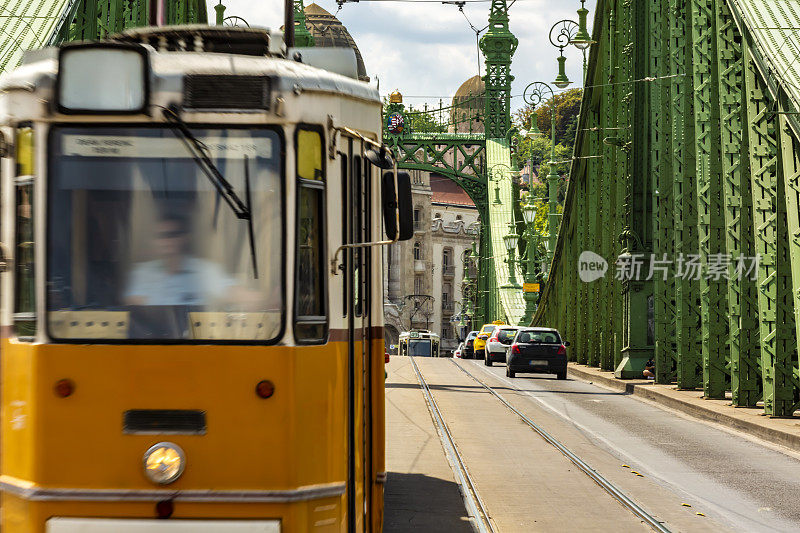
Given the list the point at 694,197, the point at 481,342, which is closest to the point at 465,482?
the point at 694,197

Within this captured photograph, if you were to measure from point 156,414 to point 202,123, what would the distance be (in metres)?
1.39

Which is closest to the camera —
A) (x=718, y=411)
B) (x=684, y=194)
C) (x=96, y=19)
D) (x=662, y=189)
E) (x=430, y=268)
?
(x=96, y=19)

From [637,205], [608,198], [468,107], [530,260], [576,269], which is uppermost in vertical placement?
[468,107]

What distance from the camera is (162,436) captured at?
5652 mm

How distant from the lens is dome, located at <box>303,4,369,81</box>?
8525 cm

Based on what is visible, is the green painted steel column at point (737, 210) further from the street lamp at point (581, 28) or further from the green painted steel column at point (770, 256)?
the street lamp at point (581, 28)

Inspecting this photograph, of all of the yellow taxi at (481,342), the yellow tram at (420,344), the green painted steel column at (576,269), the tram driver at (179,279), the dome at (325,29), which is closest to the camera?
the tram driver at (179,279)

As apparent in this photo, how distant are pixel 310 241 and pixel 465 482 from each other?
20.4ft

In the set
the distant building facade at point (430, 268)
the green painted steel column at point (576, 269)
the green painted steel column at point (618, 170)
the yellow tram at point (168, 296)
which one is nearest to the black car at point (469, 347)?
the green painted steel column at point (576, 269)

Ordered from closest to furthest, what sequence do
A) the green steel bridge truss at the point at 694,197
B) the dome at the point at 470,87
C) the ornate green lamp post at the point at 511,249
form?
1. the green steel bridge truss at the point at 694,197
2. the ornate green lamp post at the point at 511,249
3. the dome at the point at 470,87

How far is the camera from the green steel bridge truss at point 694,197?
672 inches

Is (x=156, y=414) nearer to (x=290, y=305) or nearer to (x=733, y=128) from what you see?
(x=290, y=305)

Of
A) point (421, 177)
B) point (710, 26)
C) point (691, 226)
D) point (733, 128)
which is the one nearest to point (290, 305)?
point (733, 128)

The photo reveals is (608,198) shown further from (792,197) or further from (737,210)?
(792,197)
